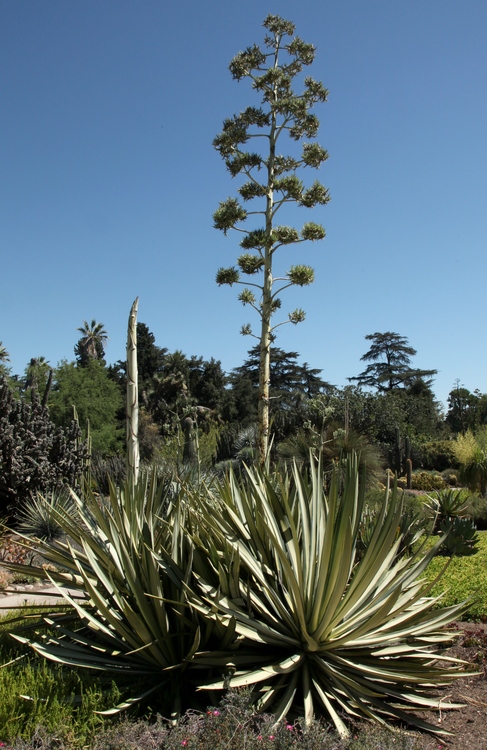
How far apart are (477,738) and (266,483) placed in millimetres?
1836

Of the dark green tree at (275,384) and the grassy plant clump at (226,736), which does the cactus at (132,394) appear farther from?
the dark green tree at (275,384)

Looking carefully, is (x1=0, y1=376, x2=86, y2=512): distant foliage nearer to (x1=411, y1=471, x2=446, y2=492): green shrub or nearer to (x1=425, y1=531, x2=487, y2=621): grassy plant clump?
(x1=425, y1=531, x2=487, y2=621): grassy plant clump

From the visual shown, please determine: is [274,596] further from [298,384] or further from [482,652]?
[298,384]

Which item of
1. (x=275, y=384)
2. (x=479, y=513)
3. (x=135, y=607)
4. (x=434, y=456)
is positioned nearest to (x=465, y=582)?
(x=135, y=607)

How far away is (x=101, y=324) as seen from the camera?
54875 millimetres

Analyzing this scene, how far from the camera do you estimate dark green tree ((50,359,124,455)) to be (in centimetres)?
3781

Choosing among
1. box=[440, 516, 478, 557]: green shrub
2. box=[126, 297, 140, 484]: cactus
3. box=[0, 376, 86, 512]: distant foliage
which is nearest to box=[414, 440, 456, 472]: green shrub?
box=[440, 516, 478, 557]: green shrub

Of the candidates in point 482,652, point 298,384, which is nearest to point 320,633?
point 482,652

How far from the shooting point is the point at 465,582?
23.0ft

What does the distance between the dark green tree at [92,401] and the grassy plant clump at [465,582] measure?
97.5 ft

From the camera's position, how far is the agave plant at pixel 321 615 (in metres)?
3.35

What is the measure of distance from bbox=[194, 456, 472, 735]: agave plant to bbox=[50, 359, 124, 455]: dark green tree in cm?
3348

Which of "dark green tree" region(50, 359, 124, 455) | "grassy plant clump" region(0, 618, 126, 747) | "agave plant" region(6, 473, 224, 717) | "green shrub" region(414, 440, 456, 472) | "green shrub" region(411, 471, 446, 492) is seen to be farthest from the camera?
"dark green tree" region(50, 359, 124, 455)

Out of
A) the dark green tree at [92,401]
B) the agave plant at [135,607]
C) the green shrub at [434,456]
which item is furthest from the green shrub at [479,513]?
the dark green tree at [92,401]
